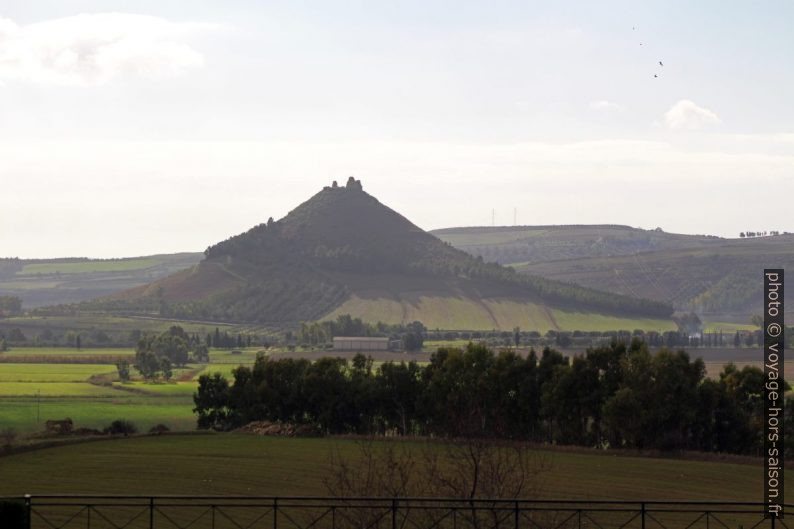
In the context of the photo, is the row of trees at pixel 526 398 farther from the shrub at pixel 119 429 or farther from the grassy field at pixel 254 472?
the shrub at pixel 119 429

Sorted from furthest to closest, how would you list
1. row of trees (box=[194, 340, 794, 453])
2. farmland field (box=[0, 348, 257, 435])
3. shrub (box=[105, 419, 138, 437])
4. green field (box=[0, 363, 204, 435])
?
1. green field (box=[0, 363, 204, 435])
2. farmland field (box=[0, 348, 257, 435])
3. shrub (box=[105, 419, 138, 437])
4. row of trees (box=[194, 340, 794, 453])

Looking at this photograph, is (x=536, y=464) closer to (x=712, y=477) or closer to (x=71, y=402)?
(x=712, y=477)

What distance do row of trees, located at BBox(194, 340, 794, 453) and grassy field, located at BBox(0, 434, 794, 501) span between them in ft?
31.9

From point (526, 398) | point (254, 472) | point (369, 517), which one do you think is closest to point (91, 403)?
point (526, 398)

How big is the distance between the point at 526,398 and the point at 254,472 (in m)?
35.9

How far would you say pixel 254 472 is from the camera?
86875 millimetres

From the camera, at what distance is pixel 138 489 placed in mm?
77812

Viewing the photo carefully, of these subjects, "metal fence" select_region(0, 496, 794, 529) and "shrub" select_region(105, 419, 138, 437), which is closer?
"metal fence" select_region(0, 496, 794, 529)

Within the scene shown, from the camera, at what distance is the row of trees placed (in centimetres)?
10925

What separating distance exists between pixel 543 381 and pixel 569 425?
5.38 m

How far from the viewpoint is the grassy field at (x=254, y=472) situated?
7912 cm

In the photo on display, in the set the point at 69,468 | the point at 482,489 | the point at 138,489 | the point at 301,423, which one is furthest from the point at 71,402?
the point at 482,489

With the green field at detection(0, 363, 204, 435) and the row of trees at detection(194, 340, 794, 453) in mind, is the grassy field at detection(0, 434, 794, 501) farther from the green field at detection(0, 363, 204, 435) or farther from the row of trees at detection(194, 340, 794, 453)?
the green field at detection(0, 363, 204, 435)

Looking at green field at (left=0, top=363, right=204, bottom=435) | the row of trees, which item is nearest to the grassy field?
the row of trees
